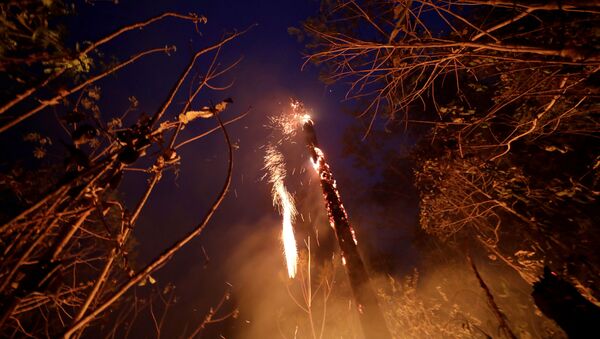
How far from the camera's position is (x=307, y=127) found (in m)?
8.59

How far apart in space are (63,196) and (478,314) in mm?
17966

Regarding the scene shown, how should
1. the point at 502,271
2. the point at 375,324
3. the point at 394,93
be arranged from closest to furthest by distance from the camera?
the point at 394,93 < the point at 375,324 < the point at 502,271

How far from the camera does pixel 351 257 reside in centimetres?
695

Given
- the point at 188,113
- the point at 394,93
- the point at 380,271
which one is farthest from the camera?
the point at 380,271

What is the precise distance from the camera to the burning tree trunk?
6375mm

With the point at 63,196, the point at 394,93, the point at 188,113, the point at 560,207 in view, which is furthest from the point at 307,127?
the point at 560,207

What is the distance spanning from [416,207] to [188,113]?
1961cm

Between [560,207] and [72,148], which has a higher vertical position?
[72,148]

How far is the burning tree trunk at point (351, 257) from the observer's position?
6.38 meters

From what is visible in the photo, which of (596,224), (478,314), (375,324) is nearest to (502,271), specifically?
(478,314)

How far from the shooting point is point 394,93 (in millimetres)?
3514

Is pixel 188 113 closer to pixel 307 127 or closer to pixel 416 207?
pixel 307 127

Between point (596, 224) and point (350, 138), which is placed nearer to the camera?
point (596, 224)

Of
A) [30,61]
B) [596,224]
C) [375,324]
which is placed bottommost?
[596,224]
